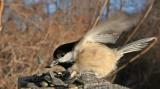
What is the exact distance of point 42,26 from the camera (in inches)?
278

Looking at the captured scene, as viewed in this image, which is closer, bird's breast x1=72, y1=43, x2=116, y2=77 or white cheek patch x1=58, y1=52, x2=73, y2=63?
white cheek patch x1=58, y1=52, x2=73, y2=63

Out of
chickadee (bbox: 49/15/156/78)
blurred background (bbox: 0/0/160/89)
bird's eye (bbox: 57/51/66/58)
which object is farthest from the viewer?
blurred background (bbox: 0/0/160/89)

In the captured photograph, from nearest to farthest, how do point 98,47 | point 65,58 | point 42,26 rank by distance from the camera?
1. point 65,58
2. point 98,47
3. point 42,26

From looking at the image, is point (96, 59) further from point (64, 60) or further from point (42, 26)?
point (42, 26)

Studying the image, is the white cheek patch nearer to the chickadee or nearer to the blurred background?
the chickadee

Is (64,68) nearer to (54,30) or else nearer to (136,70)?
(54,30)

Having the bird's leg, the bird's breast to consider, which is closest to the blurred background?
the bird's breast

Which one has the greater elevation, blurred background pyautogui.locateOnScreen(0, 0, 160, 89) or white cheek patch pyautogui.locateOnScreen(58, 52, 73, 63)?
white cheek patch pyautogui.locateOnScreen(58, 52, 73, 63)

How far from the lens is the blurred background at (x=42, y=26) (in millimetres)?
6840

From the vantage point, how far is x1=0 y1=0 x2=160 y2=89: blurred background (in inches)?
269

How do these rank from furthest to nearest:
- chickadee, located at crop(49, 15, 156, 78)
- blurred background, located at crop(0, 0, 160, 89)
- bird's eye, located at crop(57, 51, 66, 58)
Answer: blurred background, located at crop(0, 0, 160, 89)
chickadee, located at crop(49, 15, 156, 78)
bird's eye, located at crop(57, 51, 66, 58)

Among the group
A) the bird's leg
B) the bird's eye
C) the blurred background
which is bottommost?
the blurred background

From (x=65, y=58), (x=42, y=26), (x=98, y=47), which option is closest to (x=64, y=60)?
(x=65, y=58)

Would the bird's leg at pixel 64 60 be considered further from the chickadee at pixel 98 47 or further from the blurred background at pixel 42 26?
the blurred background at pixel 42 26
